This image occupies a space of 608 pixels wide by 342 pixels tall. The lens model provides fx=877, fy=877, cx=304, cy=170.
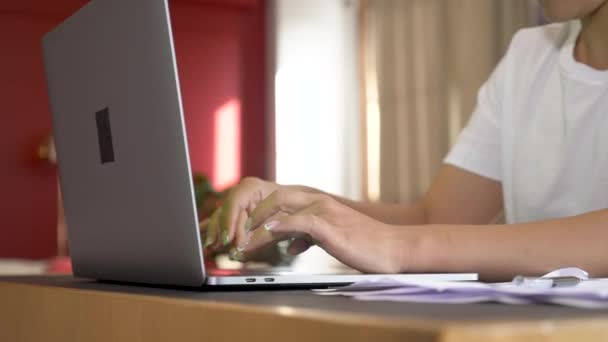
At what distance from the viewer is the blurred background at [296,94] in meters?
4.36

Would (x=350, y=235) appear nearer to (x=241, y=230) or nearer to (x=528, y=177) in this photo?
(x=241, y=230)

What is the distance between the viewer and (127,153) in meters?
0.82

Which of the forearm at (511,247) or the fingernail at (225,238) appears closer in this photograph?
the forearm at (511,247)

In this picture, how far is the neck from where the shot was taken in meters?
1.41

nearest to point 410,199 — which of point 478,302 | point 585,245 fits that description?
point 585,245

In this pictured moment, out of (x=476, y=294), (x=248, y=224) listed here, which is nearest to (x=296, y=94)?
(x=248, y=224)

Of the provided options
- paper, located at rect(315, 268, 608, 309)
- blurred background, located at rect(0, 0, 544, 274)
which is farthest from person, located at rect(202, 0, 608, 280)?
blurred background, located at rect(0, 0, 544, 274)

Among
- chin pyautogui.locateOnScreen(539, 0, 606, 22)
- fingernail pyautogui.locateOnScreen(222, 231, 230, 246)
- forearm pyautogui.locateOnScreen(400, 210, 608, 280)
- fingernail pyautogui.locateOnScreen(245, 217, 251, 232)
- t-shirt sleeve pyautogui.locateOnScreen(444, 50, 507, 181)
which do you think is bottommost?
forearm pyautogui.locateOnScreen(400, 210, 608, 280)

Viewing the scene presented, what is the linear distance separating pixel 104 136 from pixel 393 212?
0.72m

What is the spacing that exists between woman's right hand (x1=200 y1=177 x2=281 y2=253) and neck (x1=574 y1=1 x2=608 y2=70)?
0.64 m

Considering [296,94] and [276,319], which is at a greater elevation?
[296,94]

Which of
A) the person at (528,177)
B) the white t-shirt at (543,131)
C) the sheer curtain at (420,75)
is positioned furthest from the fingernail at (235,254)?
the sheer curtain at (420,75)

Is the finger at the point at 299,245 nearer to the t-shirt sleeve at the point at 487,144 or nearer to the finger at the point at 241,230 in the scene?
the finger at the point at 241,230

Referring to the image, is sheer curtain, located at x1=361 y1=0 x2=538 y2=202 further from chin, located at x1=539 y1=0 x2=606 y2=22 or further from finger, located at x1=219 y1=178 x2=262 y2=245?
finger, located at x1=219 y1=178 x2=262 y2=245
